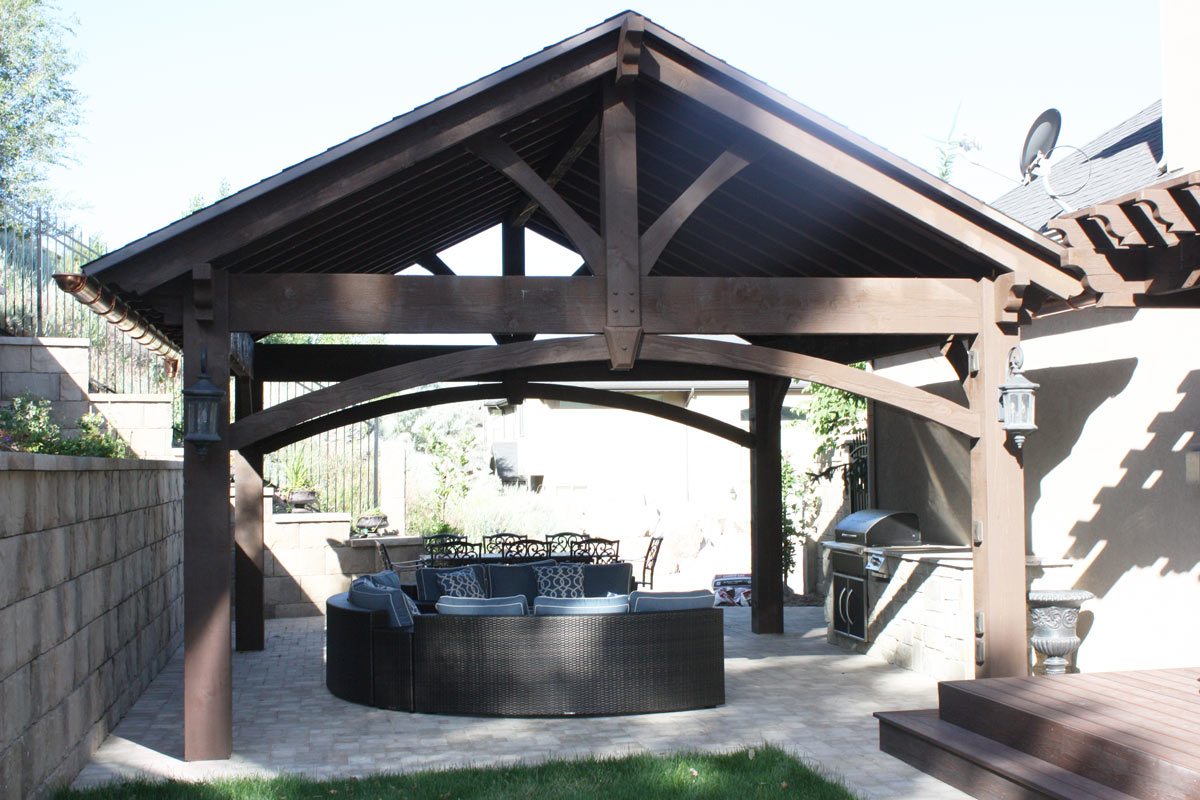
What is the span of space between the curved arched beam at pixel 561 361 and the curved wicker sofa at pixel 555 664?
2.03 metres

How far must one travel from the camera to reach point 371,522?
690 inches

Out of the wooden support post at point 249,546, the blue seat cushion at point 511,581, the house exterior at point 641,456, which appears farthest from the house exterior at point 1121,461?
the house exterior at point 641,456

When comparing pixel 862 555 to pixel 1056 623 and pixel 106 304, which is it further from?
pixel 106 304

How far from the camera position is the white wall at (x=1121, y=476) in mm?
8703

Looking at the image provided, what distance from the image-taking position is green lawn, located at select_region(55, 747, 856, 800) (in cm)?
642

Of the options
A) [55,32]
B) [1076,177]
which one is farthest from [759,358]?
[55,32]

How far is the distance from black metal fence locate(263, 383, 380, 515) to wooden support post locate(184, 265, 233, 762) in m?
9.82

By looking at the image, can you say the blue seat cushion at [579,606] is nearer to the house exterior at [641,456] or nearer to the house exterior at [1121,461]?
the house exterior at [1121,461]

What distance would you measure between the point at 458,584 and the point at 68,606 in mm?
5306

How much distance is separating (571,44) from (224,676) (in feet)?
15.3

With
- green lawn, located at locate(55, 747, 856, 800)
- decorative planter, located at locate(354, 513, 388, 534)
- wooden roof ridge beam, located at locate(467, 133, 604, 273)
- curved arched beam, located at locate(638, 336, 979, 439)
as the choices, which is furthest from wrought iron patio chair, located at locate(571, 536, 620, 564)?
green lawn, located at locate(55, 747, 856, 800)

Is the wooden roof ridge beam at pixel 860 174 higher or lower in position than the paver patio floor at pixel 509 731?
higher

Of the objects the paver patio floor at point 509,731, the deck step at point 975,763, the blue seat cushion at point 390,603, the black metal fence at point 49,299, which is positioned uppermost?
the black metal fence at point 49,299

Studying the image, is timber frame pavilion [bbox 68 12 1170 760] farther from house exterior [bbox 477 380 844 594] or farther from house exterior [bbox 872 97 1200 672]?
house exterior [bbox 477 380 844 594]
